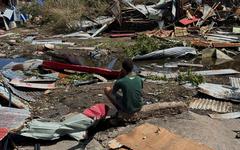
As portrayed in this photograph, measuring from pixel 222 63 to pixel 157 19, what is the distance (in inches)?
278

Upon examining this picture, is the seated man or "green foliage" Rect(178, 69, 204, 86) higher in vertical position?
the seated man

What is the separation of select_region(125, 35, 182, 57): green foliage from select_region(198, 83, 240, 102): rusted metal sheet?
5352 millimetres

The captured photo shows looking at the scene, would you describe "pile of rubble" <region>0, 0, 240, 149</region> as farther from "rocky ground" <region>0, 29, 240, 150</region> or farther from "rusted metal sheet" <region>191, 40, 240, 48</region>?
"rocky ground" <region>0, 29, 240, 150</region>

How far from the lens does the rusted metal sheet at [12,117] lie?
767 cm

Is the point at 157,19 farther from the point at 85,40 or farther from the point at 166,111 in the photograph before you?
the point at 166,111

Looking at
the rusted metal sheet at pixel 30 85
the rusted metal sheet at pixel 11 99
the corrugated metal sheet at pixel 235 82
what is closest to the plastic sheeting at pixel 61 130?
the rusted metal sheet at pixel 11 99

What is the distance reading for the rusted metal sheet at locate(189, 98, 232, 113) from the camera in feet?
30.9

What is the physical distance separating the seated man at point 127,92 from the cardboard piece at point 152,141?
0.40m

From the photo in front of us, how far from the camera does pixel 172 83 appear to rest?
447 inches

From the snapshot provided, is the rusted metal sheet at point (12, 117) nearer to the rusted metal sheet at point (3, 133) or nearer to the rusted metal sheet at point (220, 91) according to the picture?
the rusted metal sheet at point (3, 133)

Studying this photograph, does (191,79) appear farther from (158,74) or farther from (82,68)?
(82,68)

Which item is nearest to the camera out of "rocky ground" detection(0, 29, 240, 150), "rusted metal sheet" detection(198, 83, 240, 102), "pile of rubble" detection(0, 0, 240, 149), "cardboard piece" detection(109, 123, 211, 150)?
"cardboard piece" detection(109, 123, 211, 150)

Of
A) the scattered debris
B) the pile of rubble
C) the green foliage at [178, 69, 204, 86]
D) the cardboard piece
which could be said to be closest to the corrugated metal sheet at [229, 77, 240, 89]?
the pile of rubble

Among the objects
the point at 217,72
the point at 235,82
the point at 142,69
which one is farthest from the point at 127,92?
the point at 142,69
